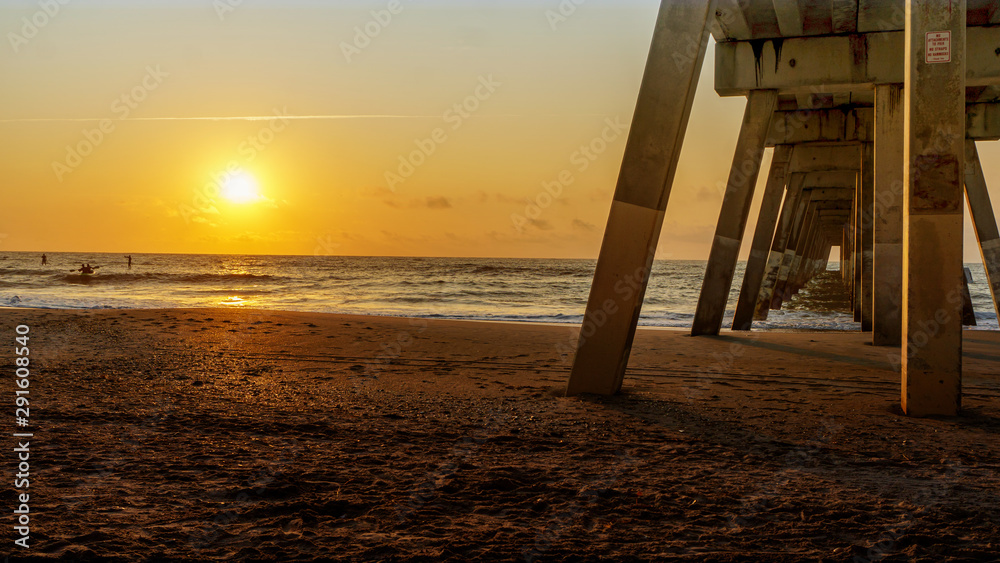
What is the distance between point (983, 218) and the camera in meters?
14.5

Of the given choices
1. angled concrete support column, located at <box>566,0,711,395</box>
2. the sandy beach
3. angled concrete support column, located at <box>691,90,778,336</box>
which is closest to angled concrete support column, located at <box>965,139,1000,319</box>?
angled concrete support column, located at <box>691,90,778,336</box>

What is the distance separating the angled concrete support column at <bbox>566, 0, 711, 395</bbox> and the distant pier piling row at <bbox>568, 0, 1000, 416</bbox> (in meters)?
0.01

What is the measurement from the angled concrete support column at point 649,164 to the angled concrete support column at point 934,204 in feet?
4.81

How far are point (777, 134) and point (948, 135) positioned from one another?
12.1m

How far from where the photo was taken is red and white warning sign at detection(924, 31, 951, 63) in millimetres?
4719

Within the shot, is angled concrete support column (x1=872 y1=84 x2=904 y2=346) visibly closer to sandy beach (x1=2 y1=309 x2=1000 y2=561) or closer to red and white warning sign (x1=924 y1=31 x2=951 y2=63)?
sandy beach (x1=2 y1=309 x2=1000 y2=561)

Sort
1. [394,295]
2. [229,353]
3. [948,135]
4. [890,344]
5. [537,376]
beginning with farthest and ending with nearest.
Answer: [394,295]
[890,344]
[229,353]
[537,376]
[948,135]

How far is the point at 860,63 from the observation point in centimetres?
1057

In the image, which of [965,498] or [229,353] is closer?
[965,498]

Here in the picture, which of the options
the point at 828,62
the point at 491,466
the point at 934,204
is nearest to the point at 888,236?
the point at 828,62

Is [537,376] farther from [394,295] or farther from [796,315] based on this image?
[394,295]

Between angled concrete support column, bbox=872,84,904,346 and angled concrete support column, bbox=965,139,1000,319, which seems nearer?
angled concrete support column, bbox=872,84,904,346

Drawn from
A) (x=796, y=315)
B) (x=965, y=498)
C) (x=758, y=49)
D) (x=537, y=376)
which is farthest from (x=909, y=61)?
(x=796, y=315)

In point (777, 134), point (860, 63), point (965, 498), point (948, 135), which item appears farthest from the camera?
point (777, 134)
